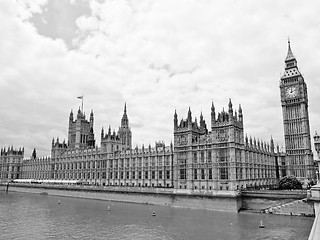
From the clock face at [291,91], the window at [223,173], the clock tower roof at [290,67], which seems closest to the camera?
the window at [223,173]

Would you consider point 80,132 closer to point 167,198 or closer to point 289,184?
point 167,198

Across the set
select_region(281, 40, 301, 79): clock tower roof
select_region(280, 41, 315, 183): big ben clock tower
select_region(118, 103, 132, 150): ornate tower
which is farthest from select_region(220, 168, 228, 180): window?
select_region(118, 103, 132, 150): ornate tower

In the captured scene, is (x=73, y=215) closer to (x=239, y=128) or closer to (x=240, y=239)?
(x=240, y=239)

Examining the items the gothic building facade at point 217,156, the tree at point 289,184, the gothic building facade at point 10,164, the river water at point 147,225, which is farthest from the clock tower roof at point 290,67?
the gothic building facade at point 10,164

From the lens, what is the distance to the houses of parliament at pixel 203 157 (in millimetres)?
86562

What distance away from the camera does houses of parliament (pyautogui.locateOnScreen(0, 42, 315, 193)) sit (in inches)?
3408

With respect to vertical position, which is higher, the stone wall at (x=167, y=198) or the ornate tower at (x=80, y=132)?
the ornate tower at (x=80, y=132)

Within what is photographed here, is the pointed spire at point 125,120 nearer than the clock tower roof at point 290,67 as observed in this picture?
No

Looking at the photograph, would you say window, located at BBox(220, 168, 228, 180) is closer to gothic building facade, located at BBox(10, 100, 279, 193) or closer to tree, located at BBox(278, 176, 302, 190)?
gothic building facade, located at BBox(10, 100, 279, 193)

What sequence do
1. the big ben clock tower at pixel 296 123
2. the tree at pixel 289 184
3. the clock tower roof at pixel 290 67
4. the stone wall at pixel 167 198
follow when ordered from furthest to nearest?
1. the clock tower roof at pixel 290 67
2. the big ben clock tower at pixel 296 123
3. the tree at pixel 289 184
4. the stone wall at pixel 167 198

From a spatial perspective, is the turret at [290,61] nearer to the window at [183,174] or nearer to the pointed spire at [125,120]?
the window at [183,174]

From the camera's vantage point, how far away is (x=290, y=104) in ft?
390

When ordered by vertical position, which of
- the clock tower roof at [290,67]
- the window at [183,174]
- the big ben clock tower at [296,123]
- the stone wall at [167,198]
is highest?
the clock tower roof at [290,67]

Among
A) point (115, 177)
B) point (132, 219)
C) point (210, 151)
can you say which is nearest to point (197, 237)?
point (132, 219)
